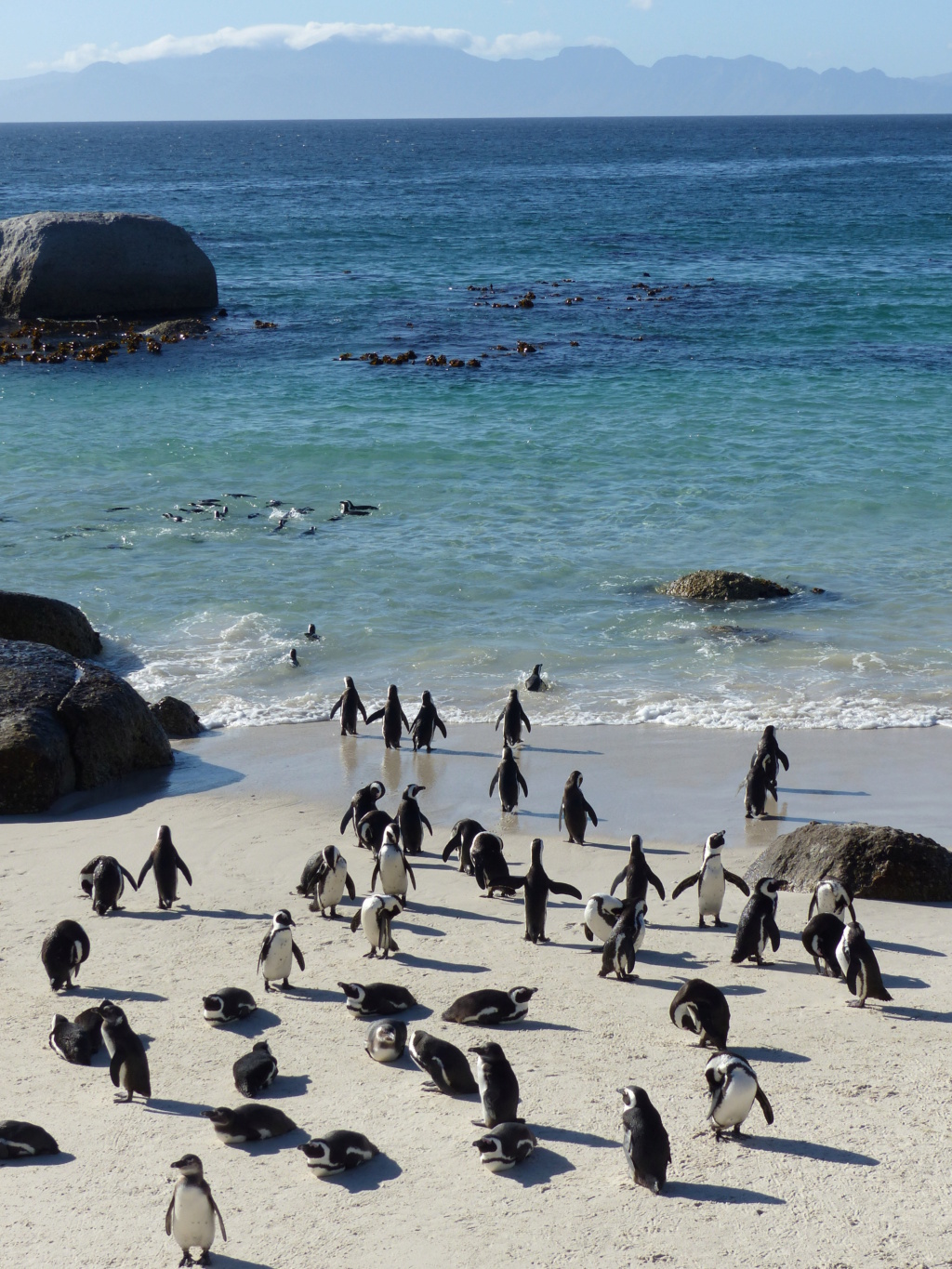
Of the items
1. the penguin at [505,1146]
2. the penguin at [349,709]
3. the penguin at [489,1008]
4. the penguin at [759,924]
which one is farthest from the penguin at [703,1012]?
the penguin at [349,709]

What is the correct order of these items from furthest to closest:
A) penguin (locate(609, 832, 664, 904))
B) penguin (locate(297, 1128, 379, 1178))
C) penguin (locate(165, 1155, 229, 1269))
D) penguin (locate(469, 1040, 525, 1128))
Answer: penguin (locate(609, 832, 664, 904))
penguin (locate(469, 1040, 525, 1128))
penguin (locate(297, 1128, 379, 1178))
penguin (locate(165, 1155, 229, 1269))

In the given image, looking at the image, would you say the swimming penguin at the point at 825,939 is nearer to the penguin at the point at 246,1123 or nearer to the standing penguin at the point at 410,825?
the standing penguin at the point at 410,825

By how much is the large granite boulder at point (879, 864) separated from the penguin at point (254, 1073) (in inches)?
172

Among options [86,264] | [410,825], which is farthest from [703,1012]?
[86,264]

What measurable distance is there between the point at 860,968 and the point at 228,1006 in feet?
11.9

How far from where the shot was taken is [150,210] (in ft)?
244

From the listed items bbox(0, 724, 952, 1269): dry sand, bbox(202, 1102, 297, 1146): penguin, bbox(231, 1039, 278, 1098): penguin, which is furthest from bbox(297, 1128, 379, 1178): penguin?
bbox(231, 1039, 278, 1098): penguin

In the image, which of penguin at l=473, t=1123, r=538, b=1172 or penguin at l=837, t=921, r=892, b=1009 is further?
penguin at l=837, t=921, r=892, b=1009

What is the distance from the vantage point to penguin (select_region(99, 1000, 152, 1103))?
6.90 meters

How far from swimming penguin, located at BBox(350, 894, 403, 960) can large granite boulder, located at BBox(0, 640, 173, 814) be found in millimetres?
4111

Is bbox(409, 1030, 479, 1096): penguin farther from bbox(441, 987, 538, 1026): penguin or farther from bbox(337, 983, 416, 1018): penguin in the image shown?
bbox(337, 983, 416, 1018): penguin

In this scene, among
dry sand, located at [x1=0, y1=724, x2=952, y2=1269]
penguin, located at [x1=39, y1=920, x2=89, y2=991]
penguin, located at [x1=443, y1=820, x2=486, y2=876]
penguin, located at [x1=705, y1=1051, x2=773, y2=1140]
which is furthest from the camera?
penguin, located at [x1=443, y1=820, x2=486, y2=876]

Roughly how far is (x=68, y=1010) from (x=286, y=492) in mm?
15532

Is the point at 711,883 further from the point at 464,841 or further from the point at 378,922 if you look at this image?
the point at 378,922
